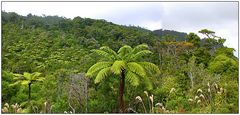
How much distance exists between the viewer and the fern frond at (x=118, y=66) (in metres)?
10.3

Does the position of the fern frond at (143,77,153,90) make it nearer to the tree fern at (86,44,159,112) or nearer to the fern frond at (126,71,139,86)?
the tree fern at (86,44,159,112)

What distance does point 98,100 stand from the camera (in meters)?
12.2

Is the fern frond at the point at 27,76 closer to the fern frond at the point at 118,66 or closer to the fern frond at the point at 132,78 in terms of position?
the fern frond at the point at 118,66

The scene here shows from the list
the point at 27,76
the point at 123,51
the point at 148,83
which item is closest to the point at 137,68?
the point at 123,51

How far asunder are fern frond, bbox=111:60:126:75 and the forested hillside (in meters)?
0.02

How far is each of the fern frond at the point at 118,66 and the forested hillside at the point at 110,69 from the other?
21mm

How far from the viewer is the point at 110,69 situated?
34.6 feet

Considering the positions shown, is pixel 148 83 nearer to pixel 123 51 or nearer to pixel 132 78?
pixel 123 51

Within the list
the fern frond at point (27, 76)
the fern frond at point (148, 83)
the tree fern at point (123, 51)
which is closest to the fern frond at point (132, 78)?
the tree fern at point (123, 51)

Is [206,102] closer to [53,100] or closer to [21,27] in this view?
[53,100]

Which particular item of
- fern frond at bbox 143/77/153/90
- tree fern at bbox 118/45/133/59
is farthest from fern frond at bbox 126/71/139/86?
fern frond at bbox 143/77/153/90

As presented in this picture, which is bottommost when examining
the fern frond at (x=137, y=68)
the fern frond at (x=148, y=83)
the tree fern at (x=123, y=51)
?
the fern frond at (x=148, y=83)

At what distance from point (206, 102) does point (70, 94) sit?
251 inches

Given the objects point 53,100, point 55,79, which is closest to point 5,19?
point 55,79
